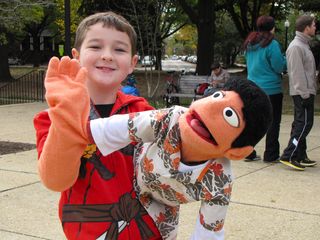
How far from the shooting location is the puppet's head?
158 centimetres

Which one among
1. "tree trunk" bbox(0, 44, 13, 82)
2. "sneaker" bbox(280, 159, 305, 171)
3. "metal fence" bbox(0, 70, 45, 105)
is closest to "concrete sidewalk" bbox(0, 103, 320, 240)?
"sneaker" bbox(280, 159, 305, 171)

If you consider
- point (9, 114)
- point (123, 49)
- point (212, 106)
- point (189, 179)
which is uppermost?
point (123, 49)

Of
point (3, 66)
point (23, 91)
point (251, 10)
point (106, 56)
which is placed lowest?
point (23, 91)

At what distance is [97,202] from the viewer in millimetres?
1827

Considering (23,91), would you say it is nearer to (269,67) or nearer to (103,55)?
(269,67)

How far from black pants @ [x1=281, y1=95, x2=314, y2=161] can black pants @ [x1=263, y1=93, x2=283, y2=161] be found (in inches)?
9.5

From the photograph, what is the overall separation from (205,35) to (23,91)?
7.42 metres

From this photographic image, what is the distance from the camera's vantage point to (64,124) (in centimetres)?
156

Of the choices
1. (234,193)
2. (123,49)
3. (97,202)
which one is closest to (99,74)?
(123,49)

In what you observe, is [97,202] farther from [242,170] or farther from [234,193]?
[242,170]

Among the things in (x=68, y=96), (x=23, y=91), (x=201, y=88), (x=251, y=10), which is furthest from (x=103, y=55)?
(x=251, y=10)

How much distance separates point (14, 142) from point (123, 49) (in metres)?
6.90

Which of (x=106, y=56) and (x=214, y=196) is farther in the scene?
(x=106, y=56)

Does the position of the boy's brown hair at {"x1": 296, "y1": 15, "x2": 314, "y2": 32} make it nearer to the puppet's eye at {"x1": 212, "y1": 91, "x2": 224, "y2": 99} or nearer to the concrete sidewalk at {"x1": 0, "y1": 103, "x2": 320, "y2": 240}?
the concrete sidewalk at {"x1": 0, "y1": 103, "x2": 320, "y2": 240}
